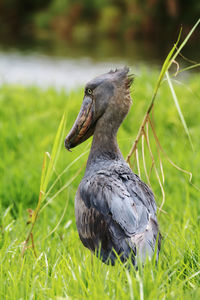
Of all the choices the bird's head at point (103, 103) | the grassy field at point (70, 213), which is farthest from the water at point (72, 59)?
the bird's head at point (103, 103)

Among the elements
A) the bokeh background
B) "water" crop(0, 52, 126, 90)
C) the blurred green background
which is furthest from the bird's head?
the blurred green background

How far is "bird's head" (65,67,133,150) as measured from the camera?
2.67m

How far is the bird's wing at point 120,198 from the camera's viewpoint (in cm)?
238

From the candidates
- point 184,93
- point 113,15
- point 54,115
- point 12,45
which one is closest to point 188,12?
point 113,15

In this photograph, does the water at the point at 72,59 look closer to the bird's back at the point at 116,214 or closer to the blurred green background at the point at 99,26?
the blurred green background at the point at 99,26

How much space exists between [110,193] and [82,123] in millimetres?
470

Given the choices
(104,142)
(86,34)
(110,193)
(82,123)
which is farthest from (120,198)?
(86,34)

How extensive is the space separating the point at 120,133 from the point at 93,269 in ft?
12.0

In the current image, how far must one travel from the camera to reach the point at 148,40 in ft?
81.3

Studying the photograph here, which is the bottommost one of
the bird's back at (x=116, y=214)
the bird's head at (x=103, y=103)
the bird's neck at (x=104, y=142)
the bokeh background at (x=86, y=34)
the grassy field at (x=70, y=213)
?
the grassy field at (x=70, y=213)

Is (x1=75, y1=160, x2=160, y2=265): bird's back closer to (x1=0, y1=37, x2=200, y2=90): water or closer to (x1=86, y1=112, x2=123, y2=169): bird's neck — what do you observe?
(x1=86, y1=112, x2=123, y2=169): bird's neck

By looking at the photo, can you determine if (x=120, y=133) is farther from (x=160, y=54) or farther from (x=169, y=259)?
(x=160, y=54)

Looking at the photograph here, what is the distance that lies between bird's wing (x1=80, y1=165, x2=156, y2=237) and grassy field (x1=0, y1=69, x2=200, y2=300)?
0.21 meters

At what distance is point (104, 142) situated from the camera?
273 centimetres
